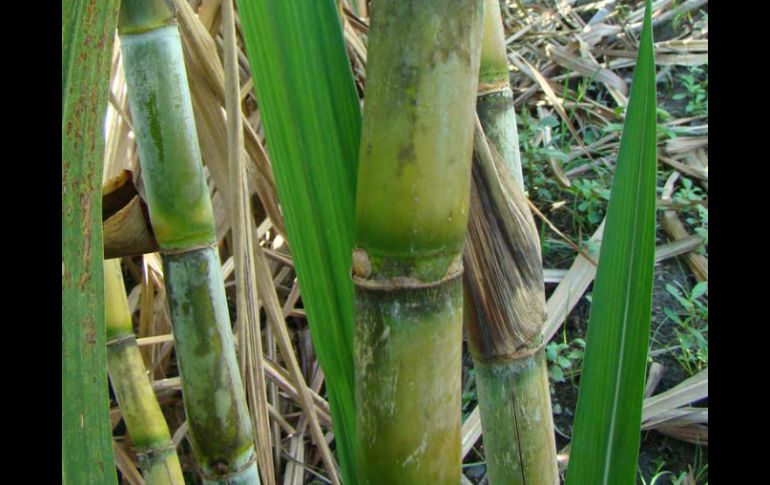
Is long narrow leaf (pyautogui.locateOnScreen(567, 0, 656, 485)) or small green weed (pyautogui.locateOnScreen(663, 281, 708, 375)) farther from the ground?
long narrow leaf (pyautogui.locateOnScreen(567, 0, 656, 485))

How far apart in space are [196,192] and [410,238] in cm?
30

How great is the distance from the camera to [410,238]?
0.95 feet

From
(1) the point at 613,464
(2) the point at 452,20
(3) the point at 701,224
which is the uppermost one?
(2) the point at 452,20

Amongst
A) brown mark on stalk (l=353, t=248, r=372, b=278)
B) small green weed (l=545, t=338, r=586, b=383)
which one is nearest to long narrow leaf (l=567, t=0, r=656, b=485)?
brown mark on stalk (l=353, t=248, r=372, b=278)

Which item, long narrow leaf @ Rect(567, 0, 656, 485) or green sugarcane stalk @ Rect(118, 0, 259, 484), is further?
green sugarcane stalk @ Rect(118, 0, 259, 484)

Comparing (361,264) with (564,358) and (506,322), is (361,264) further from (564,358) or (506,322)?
(564,358)

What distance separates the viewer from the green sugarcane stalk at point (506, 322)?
0.39 meters

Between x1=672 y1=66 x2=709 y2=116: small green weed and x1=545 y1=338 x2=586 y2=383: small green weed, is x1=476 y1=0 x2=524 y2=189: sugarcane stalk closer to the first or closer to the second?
x1=545 y1=338 x2=586 y2=383: small green weed

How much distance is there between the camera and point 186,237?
566 mm

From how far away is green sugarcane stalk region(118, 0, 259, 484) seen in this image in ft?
1.73

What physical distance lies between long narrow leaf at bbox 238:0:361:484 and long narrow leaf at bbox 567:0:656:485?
5.2 inches

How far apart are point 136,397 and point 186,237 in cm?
27

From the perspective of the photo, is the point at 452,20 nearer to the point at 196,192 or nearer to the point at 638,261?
the point at 638,261

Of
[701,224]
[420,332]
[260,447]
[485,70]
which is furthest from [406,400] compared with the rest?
[701,224]
